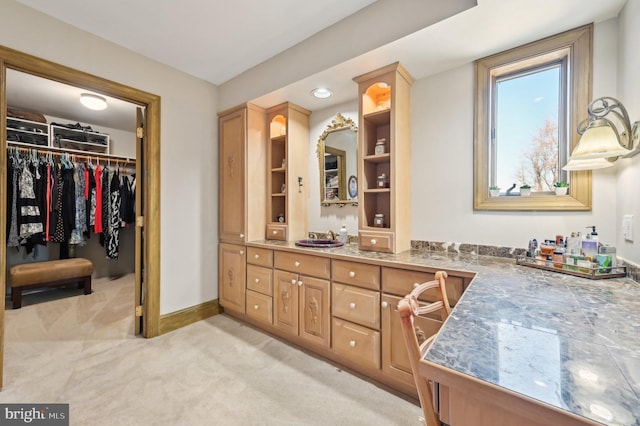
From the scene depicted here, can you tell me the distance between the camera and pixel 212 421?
1524 millimetres

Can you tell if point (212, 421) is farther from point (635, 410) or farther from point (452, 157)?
point (452, 157)

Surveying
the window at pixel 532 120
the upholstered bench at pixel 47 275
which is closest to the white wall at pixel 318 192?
the window at pixel 532 120

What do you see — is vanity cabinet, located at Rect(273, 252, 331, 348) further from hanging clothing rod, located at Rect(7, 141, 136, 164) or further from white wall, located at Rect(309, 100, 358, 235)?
hanging clothing rod, located at Rect(7, 141, 136, 164)

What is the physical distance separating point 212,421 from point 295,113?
2.63m

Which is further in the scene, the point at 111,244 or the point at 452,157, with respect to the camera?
the point at 111,244

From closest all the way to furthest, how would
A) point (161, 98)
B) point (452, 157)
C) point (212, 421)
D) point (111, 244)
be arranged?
1. point (212, 421)
2. point (452, 157)
3. point (161, 98)
4. point (111, 244)

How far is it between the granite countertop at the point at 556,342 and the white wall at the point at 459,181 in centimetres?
53

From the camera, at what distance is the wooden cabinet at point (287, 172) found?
2.78 m

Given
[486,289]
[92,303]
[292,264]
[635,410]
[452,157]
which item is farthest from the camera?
[92,303]

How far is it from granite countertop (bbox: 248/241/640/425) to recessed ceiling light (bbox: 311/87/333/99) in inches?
78.3

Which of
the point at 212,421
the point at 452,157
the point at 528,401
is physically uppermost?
the point at 452,157

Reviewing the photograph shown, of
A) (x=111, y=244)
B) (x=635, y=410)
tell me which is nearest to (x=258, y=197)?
(x=635, y=410)

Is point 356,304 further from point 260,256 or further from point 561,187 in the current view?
point 561,187

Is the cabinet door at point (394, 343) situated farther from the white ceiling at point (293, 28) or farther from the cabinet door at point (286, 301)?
the white ceiling at point (293, 28)
